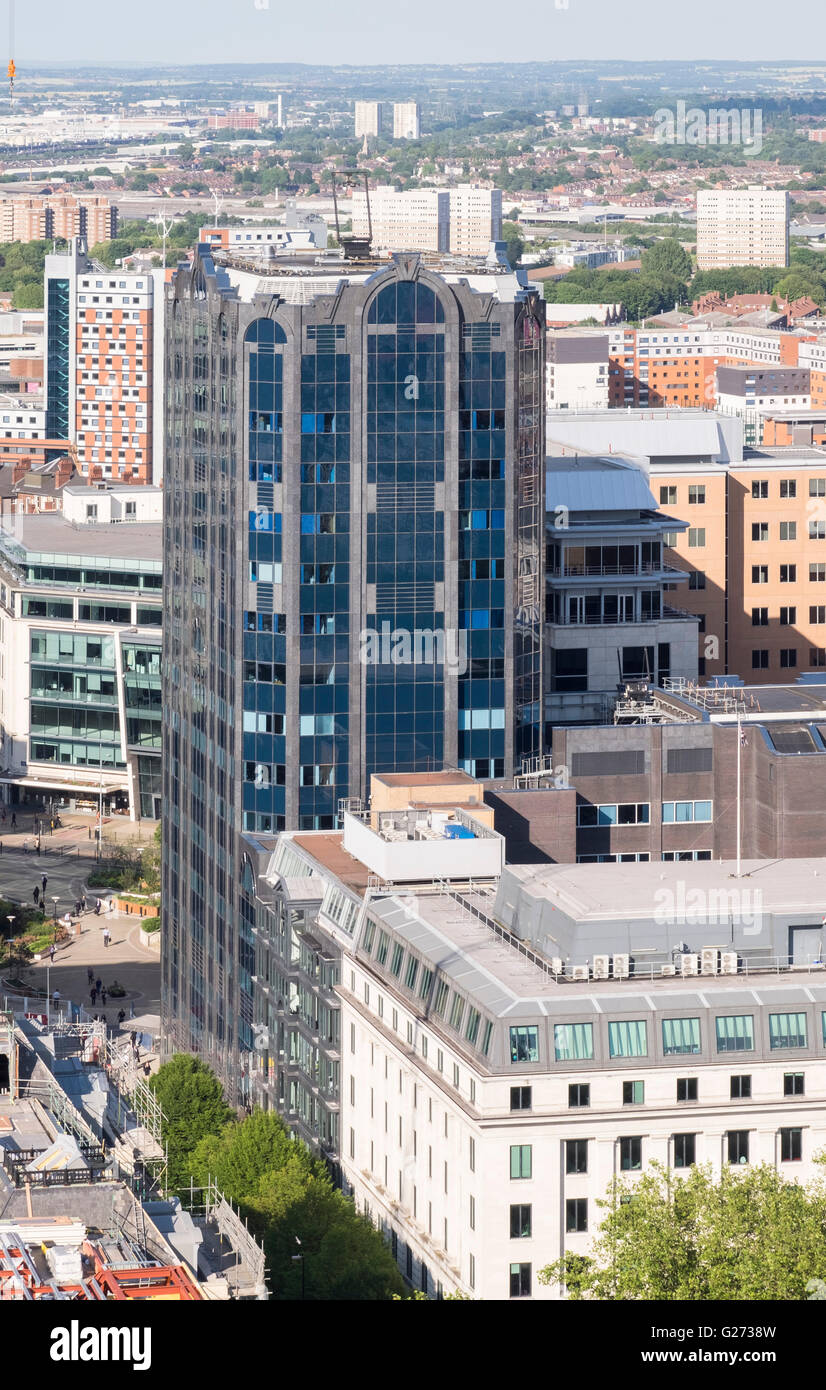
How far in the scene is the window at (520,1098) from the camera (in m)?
69.2

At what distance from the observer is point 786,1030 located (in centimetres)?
7175

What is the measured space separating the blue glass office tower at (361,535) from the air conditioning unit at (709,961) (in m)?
28.5

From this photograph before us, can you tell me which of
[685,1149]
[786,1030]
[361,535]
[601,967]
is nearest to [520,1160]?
[685,1149]

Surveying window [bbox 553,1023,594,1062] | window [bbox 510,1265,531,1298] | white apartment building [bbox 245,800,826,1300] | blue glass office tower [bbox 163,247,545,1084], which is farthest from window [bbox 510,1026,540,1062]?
blue glass office tower [bbox 163,247,545,1084]

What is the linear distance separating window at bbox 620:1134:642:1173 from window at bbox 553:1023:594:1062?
2.49 m

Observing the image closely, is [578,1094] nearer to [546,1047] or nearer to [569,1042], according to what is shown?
[569,1042]

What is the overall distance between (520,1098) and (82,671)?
107268mm

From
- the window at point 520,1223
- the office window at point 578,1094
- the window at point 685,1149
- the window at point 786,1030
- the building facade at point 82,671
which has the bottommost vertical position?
the building facade at point 82,671

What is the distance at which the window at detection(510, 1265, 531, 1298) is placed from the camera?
227 ft

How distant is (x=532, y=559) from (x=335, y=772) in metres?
11.3

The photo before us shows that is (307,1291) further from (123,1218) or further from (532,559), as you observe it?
(532,559)

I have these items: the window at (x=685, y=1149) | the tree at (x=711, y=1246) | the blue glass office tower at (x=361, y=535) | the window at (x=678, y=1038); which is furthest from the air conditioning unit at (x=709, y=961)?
the blue glass office tower at (x=361, y=535)

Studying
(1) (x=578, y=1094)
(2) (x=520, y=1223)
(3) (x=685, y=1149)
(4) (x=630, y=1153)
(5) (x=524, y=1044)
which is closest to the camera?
(2) (x=520, y=1223)

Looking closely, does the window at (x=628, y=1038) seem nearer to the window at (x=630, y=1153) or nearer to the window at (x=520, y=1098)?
the window at (x=630, y=1153)
